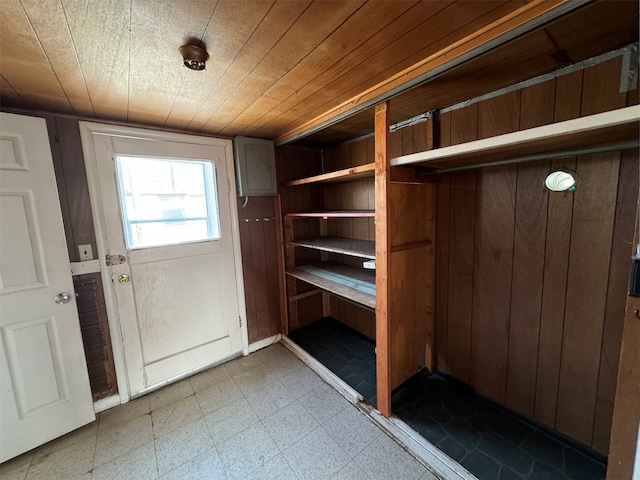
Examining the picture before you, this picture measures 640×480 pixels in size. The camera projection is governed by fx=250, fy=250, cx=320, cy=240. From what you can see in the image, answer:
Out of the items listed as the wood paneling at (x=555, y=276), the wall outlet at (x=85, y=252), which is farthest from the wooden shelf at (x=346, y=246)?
the wall outlet at (x=85, y=252)

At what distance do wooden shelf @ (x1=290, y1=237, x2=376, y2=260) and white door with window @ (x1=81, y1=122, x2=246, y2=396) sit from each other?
734 millimetres

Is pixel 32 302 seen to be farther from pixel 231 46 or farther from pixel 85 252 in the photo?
pixel 231 46

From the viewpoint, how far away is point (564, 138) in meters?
1.03

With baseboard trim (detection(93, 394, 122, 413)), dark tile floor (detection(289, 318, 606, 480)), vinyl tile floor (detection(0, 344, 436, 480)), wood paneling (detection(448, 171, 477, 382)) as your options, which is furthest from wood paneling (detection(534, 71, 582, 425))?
baseboard trim (detection(93, 394, 122, 413))

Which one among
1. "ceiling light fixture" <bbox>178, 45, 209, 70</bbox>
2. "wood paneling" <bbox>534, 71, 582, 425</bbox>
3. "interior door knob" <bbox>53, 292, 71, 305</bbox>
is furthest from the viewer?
"interior door knob" <bbox>53, 292, 71, 305</bbox>

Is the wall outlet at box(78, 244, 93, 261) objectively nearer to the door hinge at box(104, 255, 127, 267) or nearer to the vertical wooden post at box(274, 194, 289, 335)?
the door hinge at box(104, 255, 127, 267)

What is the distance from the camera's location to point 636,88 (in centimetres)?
112

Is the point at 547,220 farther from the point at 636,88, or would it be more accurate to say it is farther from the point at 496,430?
the point at 496,430

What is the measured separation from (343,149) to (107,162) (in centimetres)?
204

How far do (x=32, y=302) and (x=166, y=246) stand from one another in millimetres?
807

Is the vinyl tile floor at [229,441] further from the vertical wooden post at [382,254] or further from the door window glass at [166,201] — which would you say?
the door window glass at [166,201]

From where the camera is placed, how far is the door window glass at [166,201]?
1.94m

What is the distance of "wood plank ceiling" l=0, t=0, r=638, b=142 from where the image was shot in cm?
85

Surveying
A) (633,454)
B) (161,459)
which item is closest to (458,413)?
(633,454)
